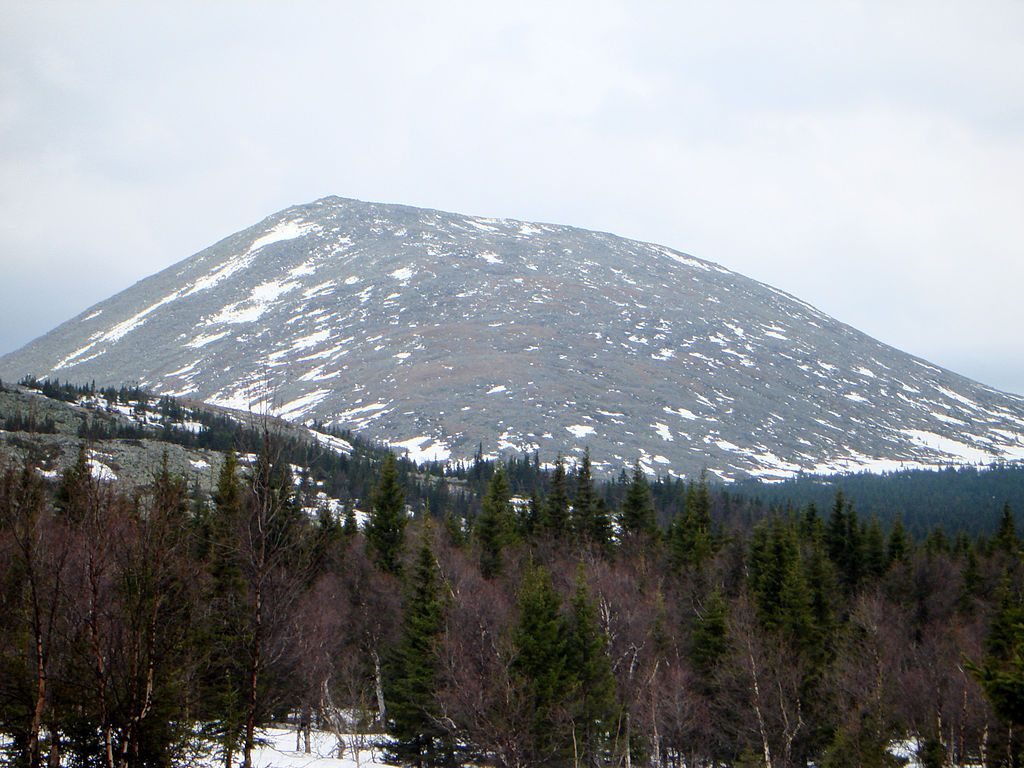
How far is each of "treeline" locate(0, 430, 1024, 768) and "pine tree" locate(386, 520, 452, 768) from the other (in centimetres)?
12

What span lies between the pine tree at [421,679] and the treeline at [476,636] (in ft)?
0.40

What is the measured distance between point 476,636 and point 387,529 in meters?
15.6

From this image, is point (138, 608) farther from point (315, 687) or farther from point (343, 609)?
point (343, 609)

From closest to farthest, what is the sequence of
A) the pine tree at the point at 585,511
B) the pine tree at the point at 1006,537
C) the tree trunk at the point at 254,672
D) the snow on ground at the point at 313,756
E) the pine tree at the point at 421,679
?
the tree trunk at the point at 254,672 < the pine tree at the point at 421,679 < the snow on ground at the point at 313,756 < the pine tree at the point at 585,511 < the pine tree at the point at 1006,537

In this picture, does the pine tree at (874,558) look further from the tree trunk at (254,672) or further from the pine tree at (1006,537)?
the tree trunk at (254,672)

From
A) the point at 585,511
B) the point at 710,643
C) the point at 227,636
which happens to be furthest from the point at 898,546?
the point at 227,636

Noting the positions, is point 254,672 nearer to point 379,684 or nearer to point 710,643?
point 379,684

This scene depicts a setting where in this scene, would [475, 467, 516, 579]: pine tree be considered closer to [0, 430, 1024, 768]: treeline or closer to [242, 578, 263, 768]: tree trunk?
[0, 430, 1024, 768]: treeline

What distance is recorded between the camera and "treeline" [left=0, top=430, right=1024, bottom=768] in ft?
57.6

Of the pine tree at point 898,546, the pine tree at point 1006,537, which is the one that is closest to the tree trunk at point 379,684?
the pine tree at point 898,546

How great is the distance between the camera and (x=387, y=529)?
5366 centimetres

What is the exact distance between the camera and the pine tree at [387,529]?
174 feet

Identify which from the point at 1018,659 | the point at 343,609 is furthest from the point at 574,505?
the point at 1018,659

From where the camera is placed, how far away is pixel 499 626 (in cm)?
4019
